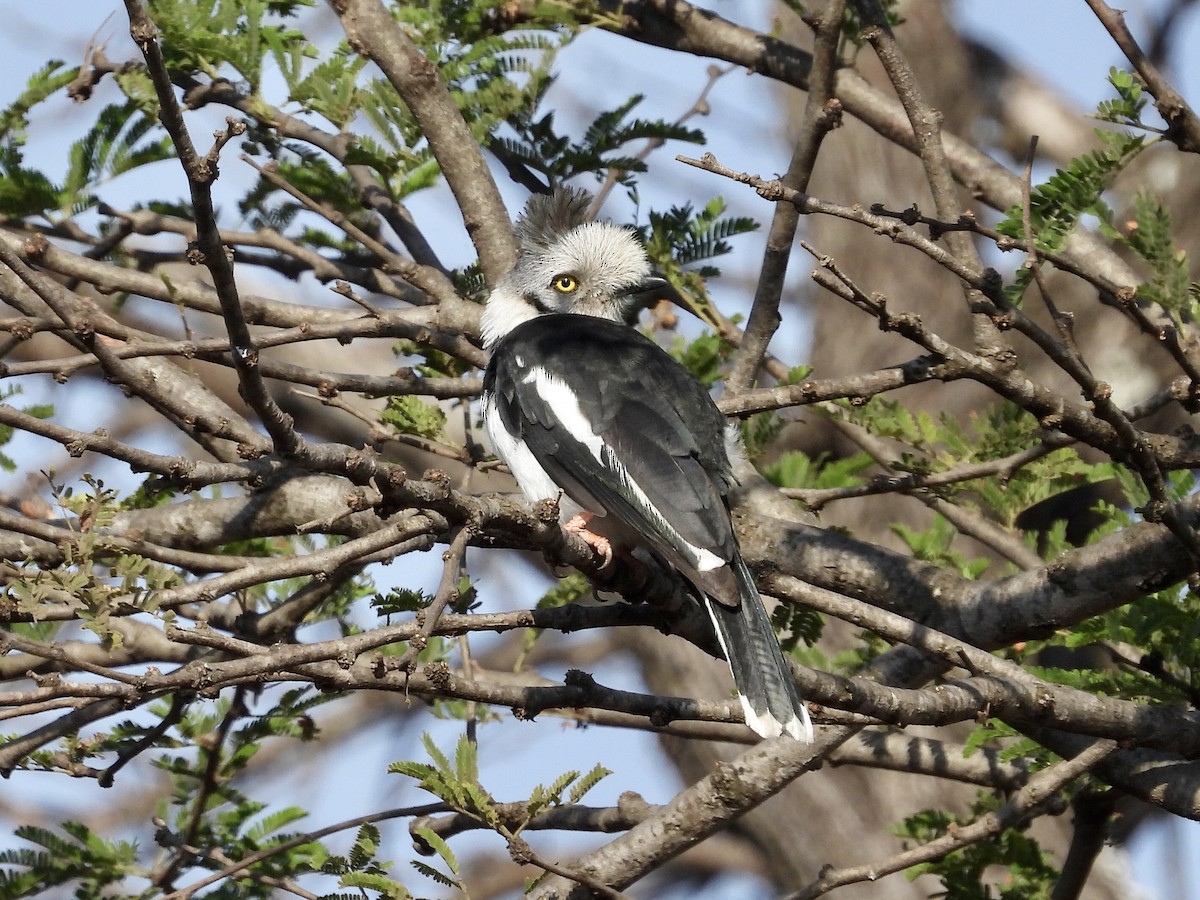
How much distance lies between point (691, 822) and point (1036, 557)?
1.64 meters

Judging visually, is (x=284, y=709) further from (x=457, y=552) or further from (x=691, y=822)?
(x=457, y=552)

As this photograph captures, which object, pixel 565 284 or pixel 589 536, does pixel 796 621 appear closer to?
pixel 589 536

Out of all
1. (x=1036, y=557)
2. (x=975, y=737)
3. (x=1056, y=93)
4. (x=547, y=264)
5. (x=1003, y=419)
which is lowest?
(x=975, y=737)

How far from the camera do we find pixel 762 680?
339 centimetres

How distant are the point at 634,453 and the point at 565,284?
1.72 meters

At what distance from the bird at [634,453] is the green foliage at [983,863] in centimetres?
143

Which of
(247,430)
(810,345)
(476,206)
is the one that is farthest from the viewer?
(810,345)

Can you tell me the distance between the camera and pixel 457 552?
2.81 metres

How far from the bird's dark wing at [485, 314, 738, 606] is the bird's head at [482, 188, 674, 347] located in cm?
67

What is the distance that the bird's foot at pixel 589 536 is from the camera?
3945mm

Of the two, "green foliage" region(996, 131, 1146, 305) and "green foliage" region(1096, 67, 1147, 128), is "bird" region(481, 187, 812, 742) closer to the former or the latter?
"green foliage" region(996, 131, 1146, 305)

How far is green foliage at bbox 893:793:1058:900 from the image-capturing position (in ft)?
15.0

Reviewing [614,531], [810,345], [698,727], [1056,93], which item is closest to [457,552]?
[614,531]

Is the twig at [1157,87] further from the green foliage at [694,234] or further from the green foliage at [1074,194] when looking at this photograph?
the green foliage at [694,234]
